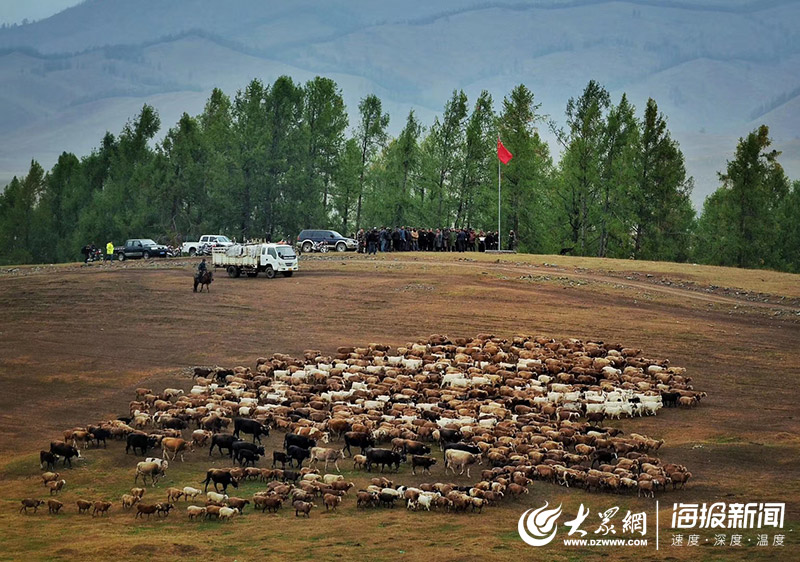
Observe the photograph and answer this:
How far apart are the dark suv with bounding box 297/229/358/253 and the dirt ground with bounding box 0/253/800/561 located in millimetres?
9040

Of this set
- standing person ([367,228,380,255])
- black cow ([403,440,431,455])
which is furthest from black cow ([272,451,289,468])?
standing person ([367,228,380,255])

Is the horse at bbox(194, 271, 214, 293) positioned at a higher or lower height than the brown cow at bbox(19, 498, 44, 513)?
higher

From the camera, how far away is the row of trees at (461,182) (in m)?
103

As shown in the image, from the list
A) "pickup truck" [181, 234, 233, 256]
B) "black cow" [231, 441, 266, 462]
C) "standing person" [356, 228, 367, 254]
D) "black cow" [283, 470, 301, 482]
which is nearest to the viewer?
"black cow" [283, 470, 301, 482]

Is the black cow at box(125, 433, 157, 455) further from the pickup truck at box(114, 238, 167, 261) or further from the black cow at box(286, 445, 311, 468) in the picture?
the pickup truck at box(114, 238, 167, 261)

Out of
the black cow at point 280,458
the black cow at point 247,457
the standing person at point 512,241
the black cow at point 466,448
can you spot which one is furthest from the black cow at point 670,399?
the standing person at point 512,241

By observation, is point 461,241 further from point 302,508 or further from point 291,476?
point 302,508

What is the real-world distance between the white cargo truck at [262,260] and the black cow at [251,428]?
129 feet

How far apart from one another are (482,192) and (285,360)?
211ft

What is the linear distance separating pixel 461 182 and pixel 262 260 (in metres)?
42.7

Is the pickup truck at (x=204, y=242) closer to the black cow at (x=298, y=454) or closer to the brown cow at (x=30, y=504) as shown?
the black cow at (x=298, y=454)

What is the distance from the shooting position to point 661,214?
103750 mm

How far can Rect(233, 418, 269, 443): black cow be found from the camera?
1298 inches

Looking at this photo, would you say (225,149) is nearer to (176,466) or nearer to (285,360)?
(285,360)
